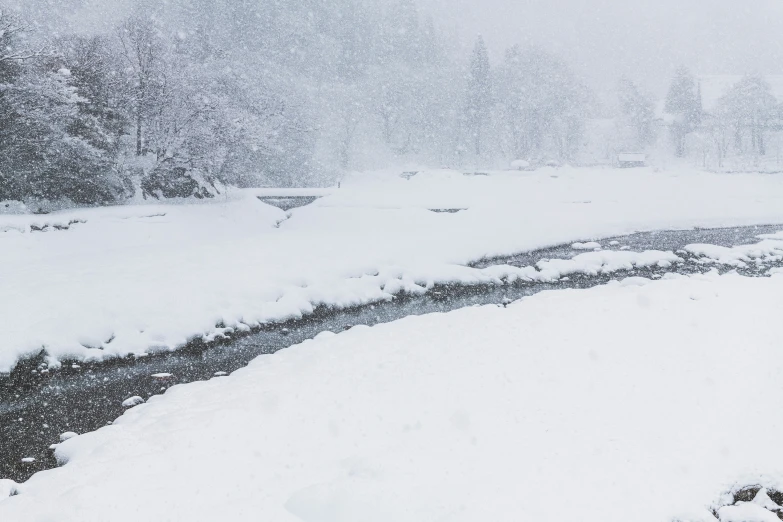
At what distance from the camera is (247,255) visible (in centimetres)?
1595

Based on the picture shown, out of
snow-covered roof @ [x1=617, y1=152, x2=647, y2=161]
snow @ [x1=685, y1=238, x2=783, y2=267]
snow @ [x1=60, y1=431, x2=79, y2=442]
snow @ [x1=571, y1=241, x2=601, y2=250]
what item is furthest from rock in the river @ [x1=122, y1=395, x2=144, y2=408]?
snow-covered roof @ [x1=617, y1=152, x2=647, y2=161]

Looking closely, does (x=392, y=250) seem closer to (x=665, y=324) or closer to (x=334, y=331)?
(x=334, y=331)

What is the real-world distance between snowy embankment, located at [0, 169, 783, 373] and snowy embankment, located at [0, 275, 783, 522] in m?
3.35

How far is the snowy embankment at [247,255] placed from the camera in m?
10.3

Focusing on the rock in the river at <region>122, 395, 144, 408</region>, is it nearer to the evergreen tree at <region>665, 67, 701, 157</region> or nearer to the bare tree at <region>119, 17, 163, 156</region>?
the bare tree at <region>119, 17, 163, 156</region>

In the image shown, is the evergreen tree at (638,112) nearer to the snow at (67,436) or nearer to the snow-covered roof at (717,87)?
the snow-covered roof at (717,87)

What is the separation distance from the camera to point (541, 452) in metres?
5.11

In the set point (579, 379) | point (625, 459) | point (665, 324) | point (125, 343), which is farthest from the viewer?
point (125, 343)

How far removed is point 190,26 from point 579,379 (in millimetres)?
55298

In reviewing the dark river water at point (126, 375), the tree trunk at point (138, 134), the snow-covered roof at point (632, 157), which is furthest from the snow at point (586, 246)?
the snow-covered roof at point (632, 157)

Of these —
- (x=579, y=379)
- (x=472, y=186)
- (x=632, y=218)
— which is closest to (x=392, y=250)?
(x=579, y=379)

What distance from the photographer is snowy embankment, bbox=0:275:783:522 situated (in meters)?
4.46

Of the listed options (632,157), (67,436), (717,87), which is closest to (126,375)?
(67,436)

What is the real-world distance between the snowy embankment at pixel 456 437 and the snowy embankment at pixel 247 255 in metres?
3.35
